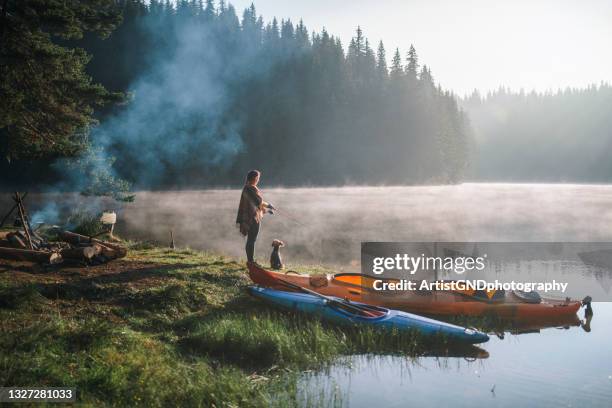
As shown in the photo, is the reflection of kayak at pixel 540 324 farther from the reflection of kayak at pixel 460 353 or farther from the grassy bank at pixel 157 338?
the grassy bank at pixel 157 338

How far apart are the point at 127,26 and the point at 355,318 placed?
6139 cm

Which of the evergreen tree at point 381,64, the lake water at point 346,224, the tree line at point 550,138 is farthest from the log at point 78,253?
the tree line at point 550,138

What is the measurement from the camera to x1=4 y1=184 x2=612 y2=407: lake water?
7.77 m

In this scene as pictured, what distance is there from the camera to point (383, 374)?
839 cm

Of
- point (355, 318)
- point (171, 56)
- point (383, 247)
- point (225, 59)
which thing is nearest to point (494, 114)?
point (225, 59)

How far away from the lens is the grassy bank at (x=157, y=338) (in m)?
6.43

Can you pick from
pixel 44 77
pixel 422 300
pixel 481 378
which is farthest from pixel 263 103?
pixel 481 378

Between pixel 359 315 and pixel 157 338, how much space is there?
3894 millimetres

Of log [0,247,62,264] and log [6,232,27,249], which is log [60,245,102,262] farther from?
log [6,232,27,249]

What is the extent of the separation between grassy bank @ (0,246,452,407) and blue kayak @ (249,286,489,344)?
0.22 meters

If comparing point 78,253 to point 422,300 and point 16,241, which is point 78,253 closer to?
point 16,241

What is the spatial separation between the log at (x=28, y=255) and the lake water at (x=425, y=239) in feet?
21.8

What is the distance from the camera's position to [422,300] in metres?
11.3

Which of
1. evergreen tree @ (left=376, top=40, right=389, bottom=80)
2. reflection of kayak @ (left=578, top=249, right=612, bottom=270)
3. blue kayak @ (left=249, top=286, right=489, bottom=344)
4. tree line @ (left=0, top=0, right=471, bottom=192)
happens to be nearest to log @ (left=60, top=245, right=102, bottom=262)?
blue kayak @ (left=249, top=286, right=489, bottom=344)
